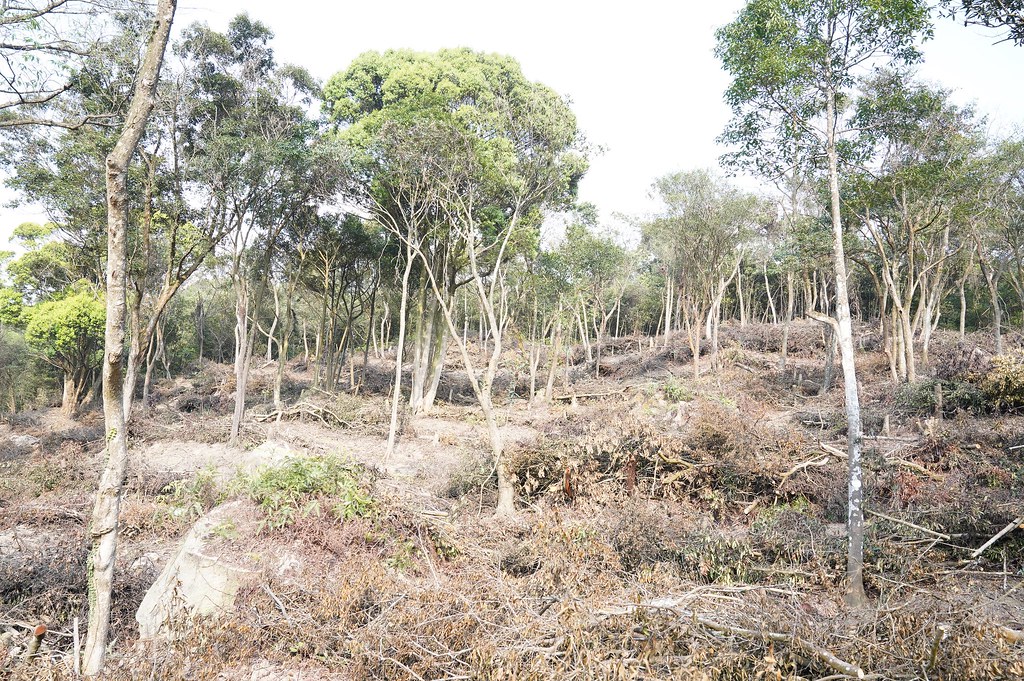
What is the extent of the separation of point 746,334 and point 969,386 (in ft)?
64.4

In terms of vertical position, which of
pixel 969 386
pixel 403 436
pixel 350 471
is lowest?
pixel 403 436

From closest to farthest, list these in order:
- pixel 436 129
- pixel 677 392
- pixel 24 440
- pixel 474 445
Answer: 1. pixel 474 445
2. pixel 436 129
3. pixel 677 392
4. pixel 24 440

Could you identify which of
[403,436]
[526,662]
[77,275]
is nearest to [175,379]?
[77,275]

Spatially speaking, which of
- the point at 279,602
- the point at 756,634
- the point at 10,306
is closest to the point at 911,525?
the point at 756,634

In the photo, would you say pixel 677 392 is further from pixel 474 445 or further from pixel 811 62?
pixel 811 62

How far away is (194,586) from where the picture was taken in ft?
19.7

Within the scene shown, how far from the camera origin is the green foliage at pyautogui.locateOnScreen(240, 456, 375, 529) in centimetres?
731

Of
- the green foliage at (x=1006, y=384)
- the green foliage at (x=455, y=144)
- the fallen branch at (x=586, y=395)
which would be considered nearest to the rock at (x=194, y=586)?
the green foliage at (x=455, y=144)

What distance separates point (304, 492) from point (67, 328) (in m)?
20.7

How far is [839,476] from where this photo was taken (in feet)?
29.4

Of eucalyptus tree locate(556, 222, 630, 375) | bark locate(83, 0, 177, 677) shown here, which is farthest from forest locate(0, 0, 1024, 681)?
eucalyptus tree locate(556, 222, 630, 375)

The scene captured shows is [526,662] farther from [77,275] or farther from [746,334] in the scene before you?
[746,334]

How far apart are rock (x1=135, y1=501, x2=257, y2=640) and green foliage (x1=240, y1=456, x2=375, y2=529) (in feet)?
2.51

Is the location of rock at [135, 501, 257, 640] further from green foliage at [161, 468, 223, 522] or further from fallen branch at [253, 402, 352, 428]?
fallen branch at [253, 402, 352, 428]
